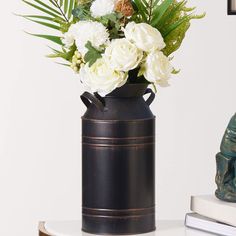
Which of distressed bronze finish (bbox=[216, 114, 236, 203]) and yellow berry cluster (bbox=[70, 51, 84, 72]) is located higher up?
yellow berry cluster (bbox=[70, 51, 84, 72])

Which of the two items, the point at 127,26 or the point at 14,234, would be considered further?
the point at 14,234

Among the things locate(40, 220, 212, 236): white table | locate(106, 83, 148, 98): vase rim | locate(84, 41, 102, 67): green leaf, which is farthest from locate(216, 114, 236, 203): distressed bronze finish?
locate(84, 41, 102, 67): green leaf

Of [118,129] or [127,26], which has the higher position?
[127,26]

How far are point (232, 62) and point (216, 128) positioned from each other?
0.32 metres

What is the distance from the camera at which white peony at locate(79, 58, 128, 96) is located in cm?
202

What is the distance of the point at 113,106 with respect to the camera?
210 centimetres

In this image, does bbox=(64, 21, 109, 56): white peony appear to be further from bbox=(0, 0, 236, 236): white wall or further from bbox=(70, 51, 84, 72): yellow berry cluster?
bbox=(0, 0, 236, 236): white wall

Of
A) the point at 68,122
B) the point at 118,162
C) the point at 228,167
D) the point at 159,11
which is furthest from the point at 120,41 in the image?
the point at 68,122

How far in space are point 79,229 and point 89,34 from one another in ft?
1.66

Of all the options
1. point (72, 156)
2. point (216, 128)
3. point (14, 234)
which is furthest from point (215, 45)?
point (14, 234)

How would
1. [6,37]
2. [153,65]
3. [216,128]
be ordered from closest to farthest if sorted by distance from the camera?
[153,65], [6,37], [216,128]

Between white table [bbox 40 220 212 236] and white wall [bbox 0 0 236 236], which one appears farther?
white wall [bbox 0 0 236 236]

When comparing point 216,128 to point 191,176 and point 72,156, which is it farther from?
point 72,156

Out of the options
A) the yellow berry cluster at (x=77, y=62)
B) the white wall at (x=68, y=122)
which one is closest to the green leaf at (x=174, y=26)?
the yellow berry cluster at (x=77, y=62)
